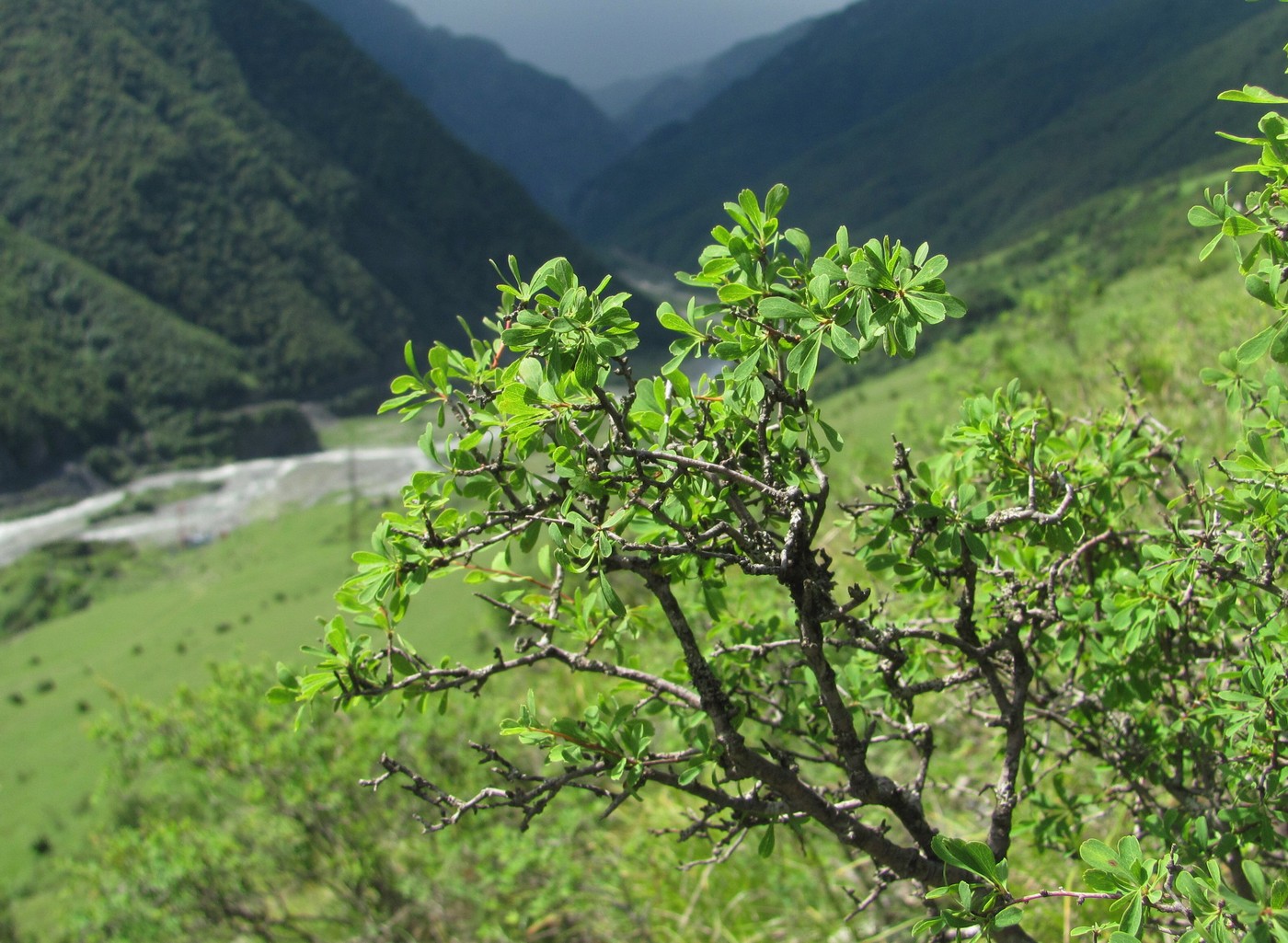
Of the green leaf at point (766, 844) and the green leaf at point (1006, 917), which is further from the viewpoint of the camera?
A: the green leaf at point (766, 844)

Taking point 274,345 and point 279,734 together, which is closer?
point 279,734

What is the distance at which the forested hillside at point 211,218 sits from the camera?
53.8 metres

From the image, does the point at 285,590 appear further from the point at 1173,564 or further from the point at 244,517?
the point at 1173,564

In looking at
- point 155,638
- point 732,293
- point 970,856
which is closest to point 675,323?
point 732,293

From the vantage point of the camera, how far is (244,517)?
42406 millimetres

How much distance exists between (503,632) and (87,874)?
5743mm

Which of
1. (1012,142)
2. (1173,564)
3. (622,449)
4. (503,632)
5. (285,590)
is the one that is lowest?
(285,590)

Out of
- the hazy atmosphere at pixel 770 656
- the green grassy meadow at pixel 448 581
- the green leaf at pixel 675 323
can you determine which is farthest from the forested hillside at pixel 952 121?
the green leaf at pixel 675 323

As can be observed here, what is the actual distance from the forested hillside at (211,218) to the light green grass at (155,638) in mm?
17611

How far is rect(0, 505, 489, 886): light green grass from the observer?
18.4 m

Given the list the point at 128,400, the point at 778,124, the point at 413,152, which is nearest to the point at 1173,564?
the point at 128,400

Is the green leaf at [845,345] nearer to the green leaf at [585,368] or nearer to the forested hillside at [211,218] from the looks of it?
the green leaf at [585,368]

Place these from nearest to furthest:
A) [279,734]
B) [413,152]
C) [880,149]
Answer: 1. [279,734]
2. [413,152]
3. [880,149]

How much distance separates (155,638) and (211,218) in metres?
51.8
